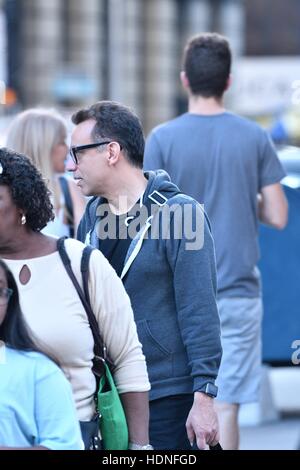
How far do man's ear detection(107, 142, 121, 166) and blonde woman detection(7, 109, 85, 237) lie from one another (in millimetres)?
1601

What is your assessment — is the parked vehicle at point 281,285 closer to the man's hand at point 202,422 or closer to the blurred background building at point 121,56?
the man's hand at point 202,422

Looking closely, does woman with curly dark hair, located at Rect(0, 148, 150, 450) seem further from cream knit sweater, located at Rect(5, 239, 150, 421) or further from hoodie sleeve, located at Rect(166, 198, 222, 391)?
hoodie sleeve, located at Rect(166, 198, 222, 391)

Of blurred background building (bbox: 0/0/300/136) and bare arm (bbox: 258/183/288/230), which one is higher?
bare arm (bbox: 258/183/288/230)

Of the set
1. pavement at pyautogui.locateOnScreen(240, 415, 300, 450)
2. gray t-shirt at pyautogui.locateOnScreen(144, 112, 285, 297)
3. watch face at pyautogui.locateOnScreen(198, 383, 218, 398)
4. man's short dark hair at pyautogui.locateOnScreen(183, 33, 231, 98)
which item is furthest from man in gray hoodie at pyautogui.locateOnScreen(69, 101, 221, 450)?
pavement at pyautogui.locateOnScreen(240, 415, 300, 450)

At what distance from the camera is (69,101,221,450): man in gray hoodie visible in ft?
12.4

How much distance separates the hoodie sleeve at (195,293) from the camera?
3.78m

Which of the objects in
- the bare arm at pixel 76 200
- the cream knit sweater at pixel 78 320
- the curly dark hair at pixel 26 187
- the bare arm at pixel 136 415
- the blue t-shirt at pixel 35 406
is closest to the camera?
the blue t-shirt at pixel 35 406

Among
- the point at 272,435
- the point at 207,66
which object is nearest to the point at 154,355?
the point at 207,66

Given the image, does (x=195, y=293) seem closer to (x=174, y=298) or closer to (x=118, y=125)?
(x=174, y=298)

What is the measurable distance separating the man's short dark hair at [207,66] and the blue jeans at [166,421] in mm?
1893

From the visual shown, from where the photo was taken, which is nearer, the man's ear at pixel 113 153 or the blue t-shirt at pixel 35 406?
the blue t-shirt at pixel 35 406

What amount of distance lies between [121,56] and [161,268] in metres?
33.6

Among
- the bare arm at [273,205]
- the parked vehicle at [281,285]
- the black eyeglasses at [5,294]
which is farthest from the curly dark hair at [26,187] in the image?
Answer: the parked vehicle at [281,285]
